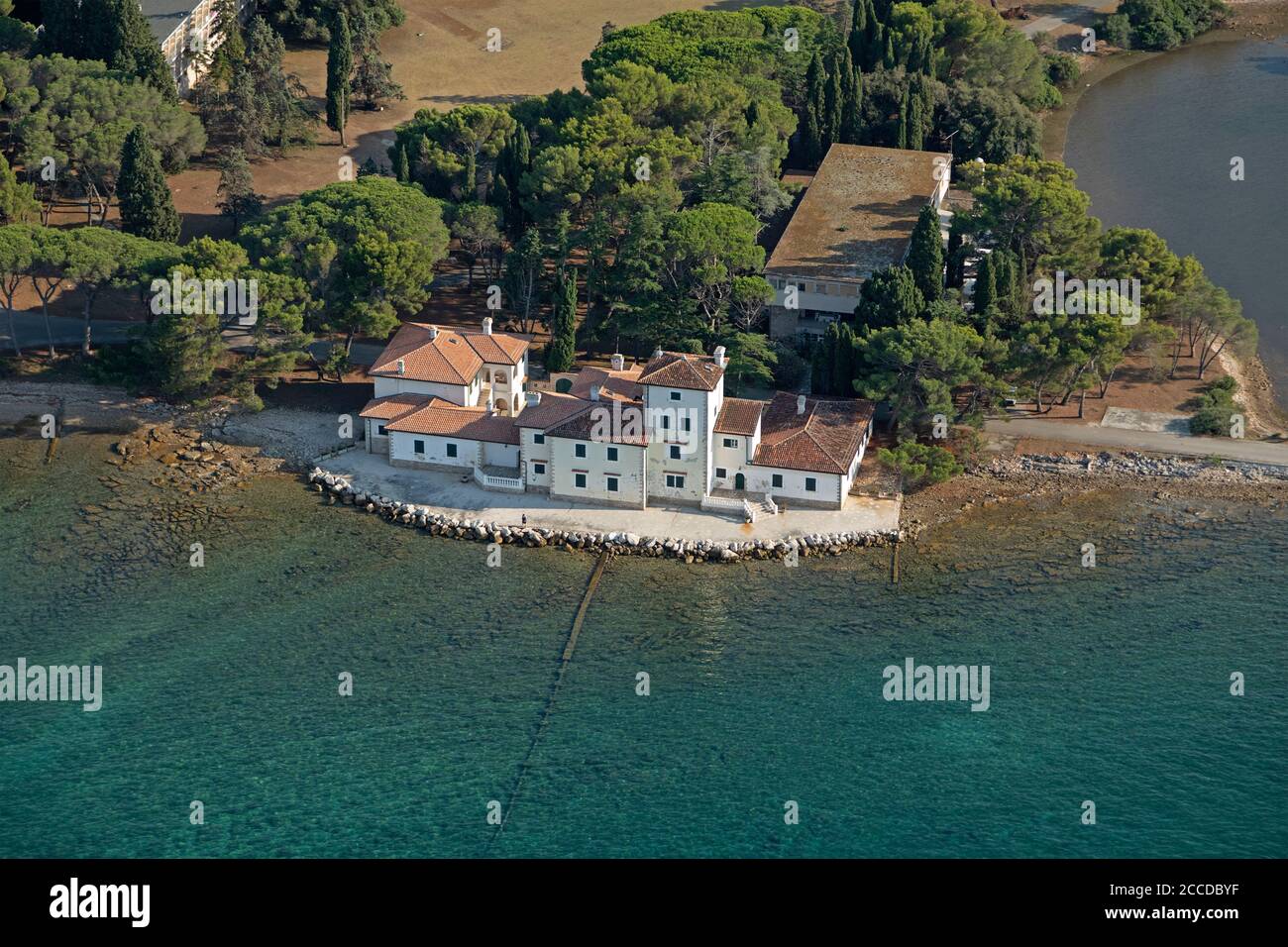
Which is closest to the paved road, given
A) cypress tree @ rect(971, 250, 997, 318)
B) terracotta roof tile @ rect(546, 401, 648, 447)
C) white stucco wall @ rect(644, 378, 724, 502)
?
cypress tree @ rect(971, 250, 997, 318)

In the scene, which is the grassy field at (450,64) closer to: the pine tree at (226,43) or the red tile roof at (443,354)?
the pine tree at (226,43)

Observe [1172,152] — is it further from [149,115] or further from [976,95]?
[149,115]

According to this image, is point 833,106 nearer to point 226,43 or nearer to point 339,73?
point 339,73

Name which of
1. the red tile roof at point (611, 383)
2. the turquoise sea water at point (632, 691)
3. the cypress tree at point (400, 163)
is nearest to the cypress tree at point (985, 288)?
the turquoise sea water at point (632, 691)

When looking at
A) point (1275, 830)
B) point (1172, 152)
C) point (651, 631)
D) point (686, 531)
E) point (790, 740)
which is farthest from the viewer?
point (1172, 152)

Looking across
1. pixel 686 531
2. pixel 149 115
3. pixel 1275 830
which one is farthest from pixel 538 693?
pixel 149 115

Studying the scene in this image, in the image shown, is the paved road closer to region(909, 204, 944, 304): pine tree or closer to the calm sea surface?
the calm sea surface
